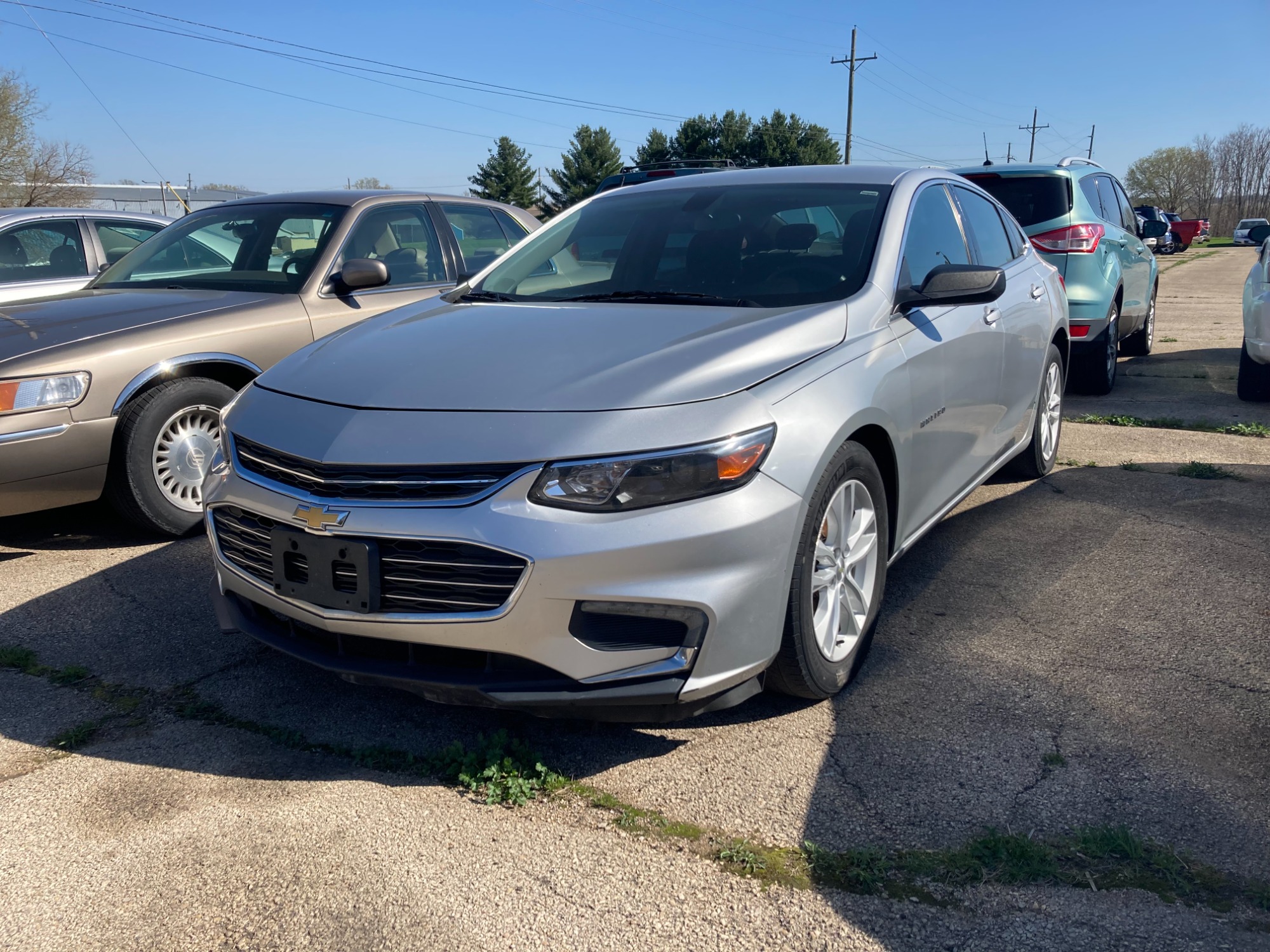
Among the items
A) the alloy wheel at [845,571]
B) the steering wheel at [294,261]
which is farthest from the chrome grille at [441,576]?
the steering wheel at [294,261]

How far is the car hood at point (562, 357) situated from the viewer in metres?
2.70

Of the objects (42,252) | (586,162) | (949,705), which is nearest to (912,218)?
(949,705)

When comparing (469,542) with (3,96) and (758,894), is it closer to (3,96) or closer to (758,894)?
(758,894)

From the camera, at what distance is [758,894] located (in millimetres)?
2273

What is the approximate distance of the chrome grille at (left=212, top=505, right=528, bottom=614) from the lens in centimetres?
247

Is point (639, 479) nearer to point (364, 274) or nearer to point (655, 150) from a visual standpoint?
point (364, 274)

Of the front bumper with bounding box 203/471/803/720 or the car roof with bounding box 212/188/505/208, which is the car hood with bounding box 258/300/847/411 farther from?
the car roof with bounding box 212/188/505/208

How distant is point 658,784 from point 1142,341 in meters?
9.59

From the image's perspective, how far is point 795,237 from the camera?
368 cm

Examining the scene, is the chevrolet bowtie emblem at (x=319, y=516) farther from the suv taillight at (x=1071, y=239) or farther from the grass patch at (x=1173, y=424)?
the suv taillight at (x=1071, y=239)

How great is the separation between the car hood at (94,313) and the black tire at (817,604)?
3.45m

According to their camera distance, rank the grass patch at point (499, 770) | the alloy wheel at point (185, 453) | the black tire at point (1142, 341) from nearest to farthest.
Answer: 1. the grass patch at point (499, 770)
2. the alloy wheel at point (185, 453)
3. the black tire at point (1142, 341)

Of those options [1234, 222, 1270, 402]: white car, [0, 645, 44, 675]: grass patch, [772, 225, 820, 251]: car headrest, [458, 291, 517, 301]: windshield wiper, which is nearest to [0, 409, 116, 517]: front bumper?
[0, 645, 44, 675]: grass patch

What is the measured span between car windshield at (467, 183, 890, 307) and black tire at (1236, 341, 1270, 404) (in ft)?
17.6
